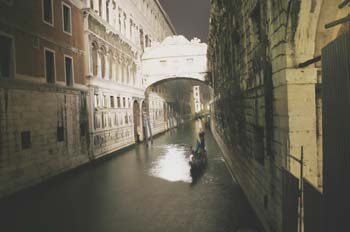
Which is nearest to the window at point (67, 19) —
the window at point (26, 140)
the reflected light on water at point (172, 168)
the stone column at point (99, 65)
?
the stone column at point (99, 65)

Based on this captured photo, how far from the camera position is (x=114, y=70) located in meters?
19.0

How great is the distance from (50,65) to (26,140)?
361cm

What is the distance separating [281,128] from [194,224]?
137 inches

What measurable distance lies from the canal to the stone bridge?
44.0 ft

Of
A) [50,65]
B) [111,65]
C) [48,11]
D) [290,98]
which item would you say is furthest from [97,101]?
[290,98]

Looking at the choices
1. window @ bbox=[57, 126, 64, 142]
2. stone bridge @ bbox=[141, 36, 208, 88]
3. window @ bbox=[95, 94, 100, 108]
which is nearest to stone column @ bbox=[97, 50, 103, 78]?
window @ bbox=[95, 94, 100, 108]

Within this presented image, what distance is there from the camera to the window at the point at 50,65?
11779mm

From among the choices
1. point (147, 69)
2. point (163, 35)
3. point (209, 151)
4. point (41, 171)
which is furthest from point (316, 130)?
point (163, 35)

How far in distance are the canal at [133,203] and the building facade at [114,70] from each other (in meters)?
4.63

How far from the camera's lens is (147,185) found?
33.7 ft

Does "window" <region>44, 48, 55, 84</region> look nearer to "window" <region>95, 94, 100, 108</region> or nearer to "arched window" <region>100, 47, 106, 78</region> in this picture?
"window" <region>95, 94, 100, 108</region>

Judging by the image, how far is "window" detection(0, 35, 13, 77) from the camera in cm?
942

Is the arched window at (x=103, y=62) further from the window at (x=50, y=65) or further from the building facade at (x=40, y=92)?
the window at (x=50, y=65)

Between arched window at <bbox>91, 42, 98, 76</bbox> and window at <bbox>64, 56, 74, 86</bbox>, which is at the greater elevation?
arched window at <bbox>91, 42, 98, 76</bbox>
